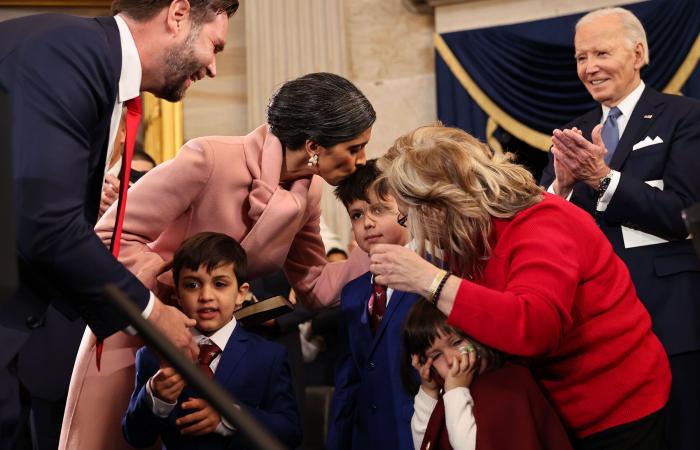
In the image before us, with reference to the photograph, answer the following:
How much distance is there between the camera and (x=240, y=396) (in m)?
3.03

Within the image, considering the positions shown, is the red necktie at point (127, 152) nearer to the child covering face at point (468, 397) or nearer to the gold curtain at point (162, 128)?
the child covering face at point (468, 397)

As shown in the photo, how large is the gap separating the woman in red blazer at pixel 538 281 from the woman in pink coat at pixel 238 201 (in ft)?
2.36

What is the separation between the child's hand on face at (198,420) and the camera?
9.32 ft

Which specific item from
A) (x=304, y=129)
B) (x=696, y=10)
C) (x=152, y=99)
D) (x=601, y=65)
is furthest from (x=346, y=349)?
(x=152, y=99)

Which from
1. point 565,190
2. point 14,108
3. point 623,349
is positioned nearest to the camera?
point 14,108

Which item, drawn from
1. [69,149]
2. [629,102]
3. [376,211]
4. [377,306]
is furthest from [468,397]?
[629,102]

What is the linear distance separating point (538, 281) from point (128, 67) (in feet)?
3.79

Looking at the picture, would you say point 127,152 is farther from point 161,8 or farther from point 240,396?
point 240,396

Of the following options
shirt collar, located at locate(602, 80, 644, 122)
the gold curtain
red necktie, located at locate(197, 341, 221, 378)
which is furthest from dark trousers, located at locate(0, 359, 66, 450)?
the gold curtain

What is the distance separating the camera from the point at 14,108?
2135 mm

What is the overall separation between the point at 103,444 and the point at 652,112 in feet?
7.42

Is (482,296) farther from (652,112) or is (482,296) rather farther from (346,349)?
(652,112)

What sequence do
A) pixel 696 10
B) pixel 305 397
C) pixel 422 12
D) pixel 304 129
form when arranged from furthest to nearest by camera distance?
pixel 422 12, pixel 696 10, pixel 305 397, pixel 304 129

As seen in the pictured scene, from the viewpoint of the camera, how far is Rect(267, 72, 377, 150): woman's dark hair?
329cm
